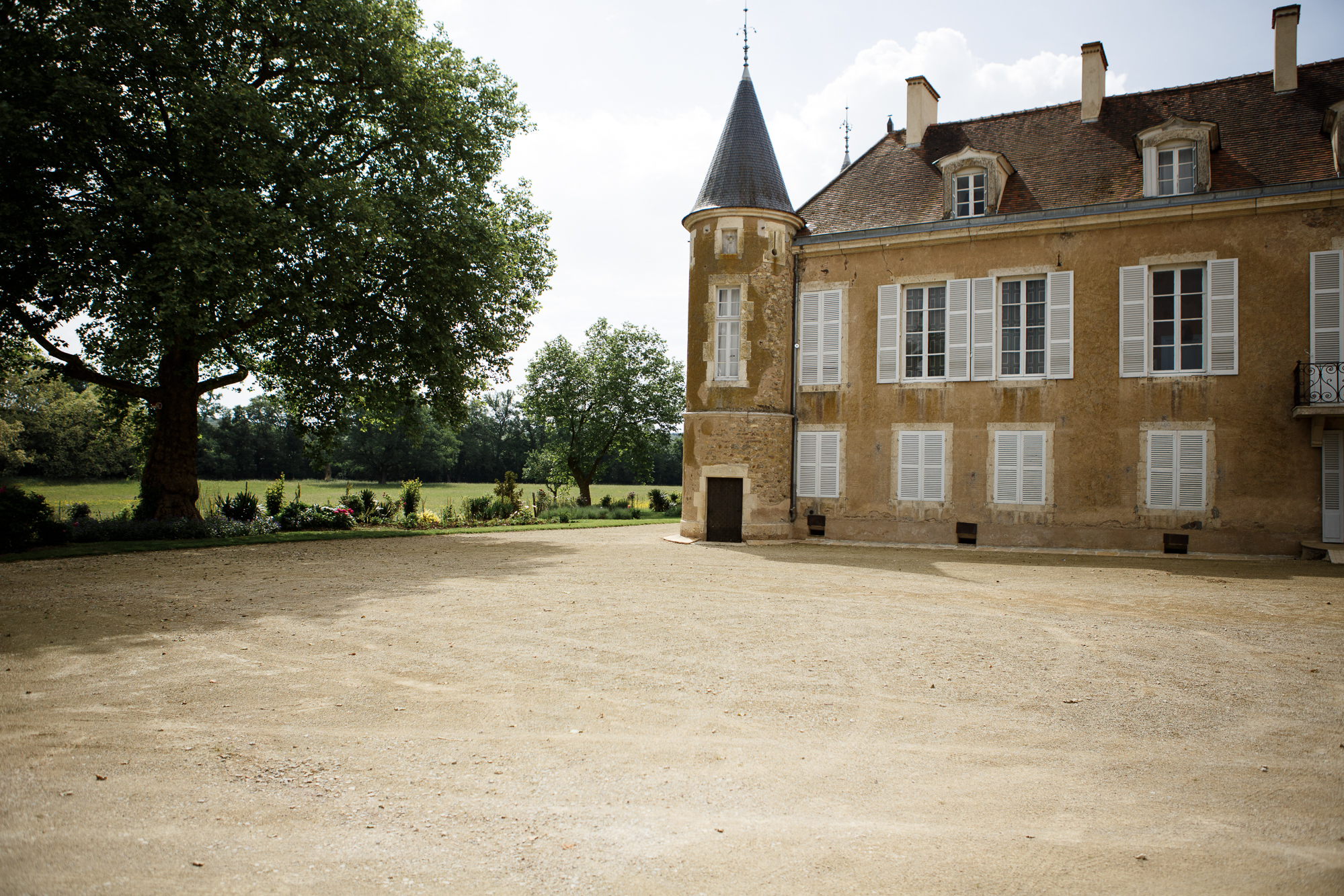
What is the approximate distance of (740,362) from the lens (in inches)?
747

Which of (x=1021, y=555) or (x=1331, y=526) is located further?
(x=1021, y=555)

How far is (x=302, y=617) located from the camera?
823cm

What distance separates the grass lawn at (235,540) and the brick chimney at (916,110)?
47.7 feet

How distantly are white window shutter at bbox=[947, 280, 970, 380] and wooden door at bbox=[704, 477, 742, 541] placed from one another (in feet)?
17.9

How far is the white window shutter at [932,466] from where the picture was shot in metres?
17.7

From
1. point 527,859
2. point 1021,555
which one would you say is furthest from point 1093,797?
point 1021,555

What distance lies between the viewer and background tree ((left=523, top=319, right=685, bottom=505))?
4091cm

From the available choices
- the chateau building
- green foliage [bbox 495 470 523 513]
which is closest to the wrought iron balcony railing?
the chateau building

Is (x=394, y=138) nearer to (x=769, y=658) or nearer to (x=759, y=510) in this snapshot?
(x=759, y=510)

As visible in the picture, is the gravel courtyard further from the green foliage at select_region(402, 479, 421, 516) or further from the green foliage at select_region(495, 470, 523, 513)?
the green foliage at select_region(495, 470, 523, 513)

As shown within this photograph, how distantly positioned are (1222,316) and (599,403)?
1156 inches

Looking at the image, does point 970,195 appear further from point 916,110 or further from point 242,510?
point 242,510

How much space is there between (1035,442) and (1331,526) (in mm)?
5254

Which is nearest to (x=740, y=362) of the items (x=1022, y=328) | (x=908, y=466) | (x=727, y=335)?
(x=727, y=335)
